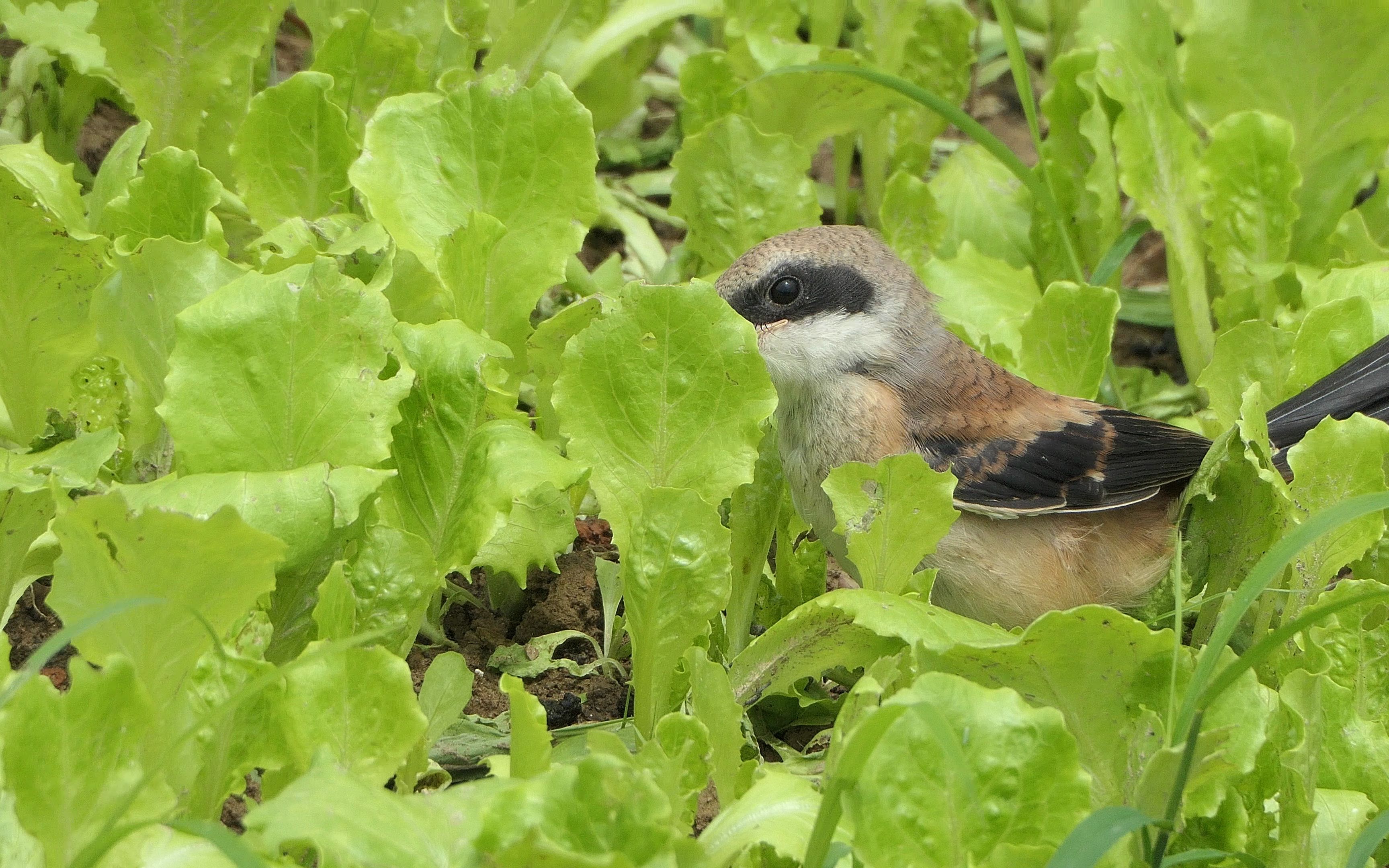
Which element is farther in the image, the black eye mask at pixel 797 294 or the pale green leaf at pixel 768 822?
the black eye mask at pixel 797 294

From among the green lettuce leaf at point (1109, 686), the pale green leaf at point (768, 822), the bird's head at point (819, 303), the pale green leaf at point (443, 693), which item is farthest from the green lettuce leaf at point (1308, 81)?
the pale green leaf at point (443, 693)

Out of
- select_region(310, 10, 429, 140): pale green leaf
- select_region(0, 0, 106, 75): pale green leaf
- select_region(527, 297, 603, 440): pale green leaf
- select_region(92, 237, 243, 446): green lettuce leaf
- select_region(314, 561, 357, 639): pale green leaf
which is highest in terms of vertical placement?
select_region(0, 0, 106, 75): pale green leaf

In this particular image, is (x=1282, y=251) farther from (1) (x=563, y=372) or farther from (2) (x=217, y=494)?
(2) (x=217, y=494)

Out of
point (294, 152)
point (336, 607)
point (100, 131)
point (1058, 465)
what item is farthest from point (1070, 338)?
point (100, 131)

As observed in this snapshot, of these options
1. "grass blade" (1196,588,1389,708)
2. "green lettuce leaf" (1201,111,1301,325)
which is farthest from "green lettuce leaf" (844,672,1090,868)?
"green lettuce leaf" (1201,111,1301,325)

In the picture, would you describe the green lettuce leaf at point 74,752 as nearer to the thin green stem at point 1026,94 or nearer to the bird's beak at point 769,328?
the bird's beak at point 769,328

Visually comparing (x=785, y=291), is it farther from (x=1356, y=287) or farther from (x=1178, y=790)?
(x=1178, y=790)

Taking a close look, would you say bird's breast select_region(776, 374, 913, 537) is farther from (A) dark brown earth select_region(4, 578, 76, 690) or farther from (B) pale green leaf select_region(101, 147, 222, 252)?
(A) dark brown earth select_region(4, 578, 76, 690)
